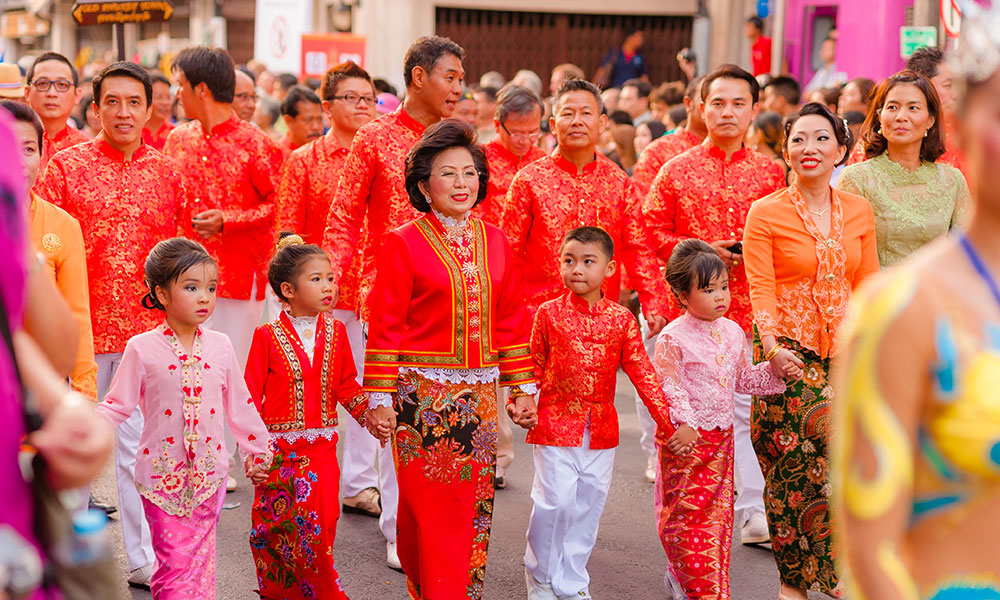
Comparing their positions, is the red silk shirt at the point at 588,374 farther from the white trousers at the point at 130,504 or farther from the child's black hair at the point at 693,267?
the white trousers at the point at 130,504

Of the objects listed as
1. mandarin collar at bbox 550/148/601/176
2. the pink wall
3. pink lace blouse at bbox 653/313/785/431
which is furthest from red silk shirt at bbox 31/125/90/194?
the pink wall

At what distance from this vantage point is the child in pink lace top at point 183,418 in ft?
13.3

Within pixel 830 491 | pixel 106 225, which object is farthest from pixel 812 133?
pixel 106 225

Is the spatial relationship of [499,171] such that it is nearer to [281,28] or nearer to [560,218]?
[560,218]

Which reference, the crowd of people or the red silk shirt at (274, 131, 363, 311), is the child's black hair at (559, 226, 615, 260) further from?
the red silk shirt at (274, 131, 363, 311)

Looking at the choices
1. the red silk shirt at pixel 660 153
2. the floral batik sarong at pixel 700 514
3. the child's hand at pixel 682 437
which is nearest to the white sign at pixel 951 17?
the red silk shirt at pixel 660 153

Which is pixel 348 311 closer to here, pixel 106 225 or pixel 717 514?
pixel 106 225

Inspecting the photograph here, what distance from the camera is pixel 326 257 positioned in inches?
178

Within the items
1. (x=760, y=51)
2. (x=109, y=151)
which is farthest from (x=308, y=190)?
(x=760, y=51)

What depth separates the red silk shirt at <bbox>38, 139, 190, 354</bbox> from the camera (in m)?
4.86

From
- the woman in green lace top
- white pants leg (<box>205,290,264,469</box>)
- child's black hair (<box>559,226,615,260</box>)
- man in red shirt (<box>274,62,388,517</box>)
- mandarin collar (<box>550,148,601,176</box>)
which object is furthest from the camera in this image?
white pants leg (<box>205,290,264,469</box>)

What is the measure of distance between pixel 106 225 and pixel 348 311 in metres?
1.27

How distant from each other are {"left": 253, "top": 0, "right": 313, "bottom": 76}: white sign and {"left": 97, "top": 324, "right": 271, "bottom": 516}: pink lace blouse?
32.3 ft

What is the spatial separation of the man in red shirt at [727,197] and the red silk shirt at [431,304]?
1622mm
